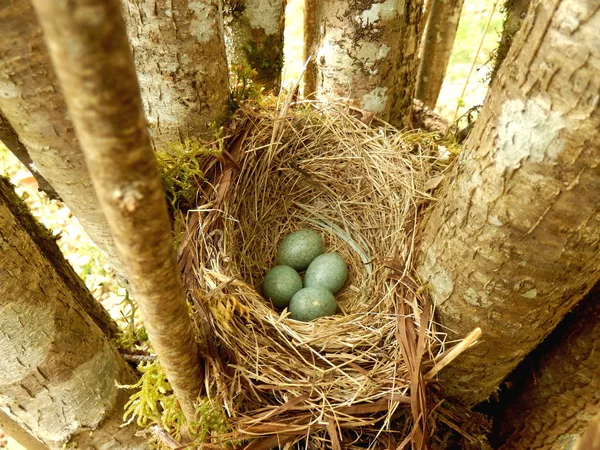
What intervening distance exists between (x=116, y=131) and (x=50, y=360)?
2.64 feet

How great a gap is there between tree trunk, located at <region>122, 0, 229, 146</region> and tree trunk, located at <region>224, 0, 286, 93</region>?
43 cm

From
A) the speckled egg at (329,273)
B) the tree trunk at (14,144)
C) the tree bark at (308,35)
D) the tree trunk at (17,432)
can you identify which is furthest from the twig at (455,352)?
the tree bark at (308,35)

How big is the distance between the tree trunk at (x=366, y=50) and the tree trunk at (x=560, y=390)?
100 centimetres

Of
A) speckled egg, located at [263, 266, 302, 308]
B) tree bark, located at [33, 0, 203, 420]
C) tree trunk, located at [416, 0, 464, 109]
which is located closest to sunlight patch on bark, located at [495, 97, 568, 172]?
tree bark, located at [33, 0, 203, 420]

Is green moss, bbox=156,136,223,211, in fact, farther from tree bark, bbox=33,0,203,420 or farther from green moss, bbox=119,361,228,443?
tree bark, bbox=33,0,203,420

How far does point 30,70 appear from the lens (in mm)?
741

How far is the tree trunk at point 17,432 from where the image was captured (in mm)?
1502

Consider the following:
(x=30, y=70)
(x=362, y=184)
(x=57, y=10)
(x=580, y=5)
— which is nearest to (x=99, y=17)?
(x=57, y=10)

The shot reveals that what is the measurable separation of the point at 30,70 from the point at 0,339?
571mm

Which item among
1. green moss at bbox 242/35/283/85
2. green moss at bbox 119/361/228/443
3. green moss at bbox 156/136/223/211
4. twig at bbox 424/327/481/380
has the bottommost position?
green moss at bbox 119/361/228/443

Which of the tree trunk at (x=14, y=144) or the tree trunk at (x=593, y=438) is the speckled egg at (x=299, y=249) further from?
the tree trunk at (x=593, y=438)

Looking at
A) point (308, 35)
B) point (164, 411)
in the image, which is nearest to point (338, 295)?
point (164, 411)

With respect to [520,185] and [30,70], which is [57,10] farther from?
[520,185]

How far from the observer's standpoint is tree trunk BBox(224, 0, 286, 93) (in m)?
1.79
